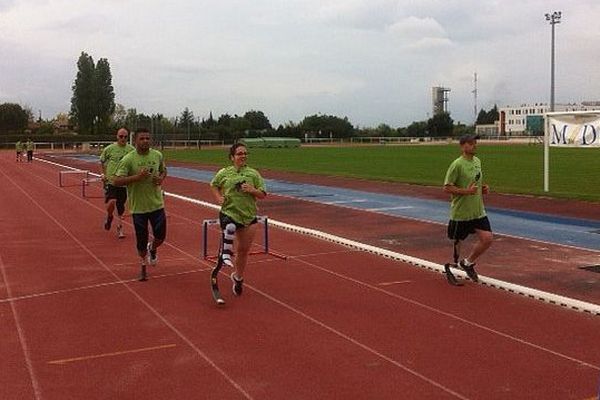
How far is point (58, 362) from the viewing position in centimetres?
552

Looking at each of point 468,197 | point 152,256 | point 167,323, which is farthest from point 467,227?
point 152,256

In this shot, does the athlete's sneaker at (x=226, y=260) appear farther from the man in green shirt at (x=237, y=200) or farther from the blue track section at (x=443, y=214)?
the blue track section at (x=443, y=214)

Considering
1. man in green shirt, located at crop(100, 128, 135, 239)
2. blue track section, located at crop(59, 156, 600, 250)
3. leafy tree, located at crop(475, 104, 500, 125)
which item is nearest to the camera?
man in green shirt, located at crop(100, 128, 135, 239)

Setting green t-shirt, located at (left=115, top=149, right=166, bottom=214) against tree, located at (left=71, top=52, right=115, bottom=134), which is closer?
green t-shirt, located at (left=115, top=149, right=166, bottom=214)

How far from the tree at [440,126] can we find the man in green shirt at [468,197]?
11022cm

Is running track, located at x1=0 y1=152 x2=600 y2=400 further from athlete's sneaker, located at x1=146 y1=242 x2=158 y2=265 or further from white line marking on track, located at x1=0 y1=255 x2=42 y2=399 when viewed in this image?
athlete's sneaker, located at x1=146 y1=242 x2=158 y2=265

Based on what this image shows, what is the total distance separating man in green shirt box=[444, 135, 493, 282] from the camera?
314 inches

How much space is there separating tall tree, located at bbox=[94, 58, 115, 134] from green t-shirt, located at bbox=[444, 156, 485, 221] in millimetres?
98995

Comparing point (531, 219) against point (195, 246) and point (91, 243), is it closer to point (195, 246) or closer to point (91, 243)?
point (195, 246)

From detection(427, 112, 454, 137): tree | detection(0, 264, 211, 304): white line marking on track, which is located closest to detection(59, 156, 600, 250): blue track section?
detection(0, 264, 211, 304): white line marking on track

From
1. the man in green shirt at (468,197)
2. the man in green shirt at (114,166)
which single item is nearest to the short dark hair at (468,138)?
the man in green shirt at (468,197)

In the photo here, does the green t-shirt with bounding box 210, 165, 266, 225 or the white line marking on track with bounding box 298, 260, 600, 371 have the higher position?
the green t-shirt with bounding box 210, 165, 266, 225

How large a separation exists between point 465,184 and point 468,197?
18cm

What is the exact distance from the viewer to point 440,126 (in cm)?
11800
